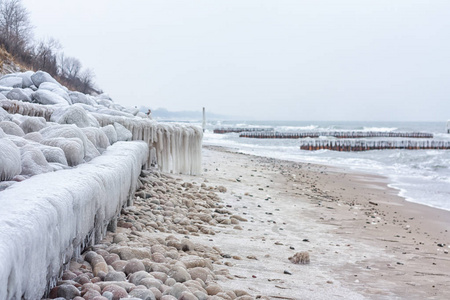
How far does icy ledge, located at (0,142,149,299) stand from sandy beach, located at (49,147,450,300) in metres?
0.27

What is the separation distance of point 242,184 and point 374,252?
4464mm

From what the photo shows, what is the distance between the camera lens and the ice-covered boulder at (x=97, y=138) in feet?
13.6

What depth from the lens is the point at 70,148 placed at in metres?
3.22

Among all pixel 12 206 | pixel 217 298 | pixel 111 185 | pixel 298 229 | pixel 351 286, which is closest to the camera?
pixel 12 206

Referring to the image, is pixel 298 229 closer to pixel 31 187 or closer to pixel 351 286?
pixel 351 286

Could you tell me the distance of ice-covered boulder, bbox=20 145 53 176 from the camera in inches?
105

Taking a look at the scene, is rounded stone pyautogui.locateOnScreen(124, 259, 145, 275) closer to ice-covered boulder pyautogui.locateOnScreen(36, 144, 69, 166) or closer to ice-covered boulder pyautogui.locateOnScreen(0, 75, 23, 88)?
ice-covered boulder pyautogui.locateOnScreen(36, 144, 69, 166)

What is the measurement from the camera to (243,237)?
4.73 m

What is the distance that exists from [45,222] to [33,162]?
124 centimetres

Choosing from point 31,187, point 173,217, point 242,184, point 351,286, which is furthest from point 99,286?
point 242,184

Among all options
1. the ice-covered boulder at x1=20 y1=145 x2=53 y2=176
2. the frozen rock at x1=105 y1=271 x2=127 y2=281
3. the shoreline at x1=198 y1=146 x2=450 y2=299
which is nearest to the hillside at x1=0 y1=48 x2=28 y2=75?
the shoreline at x1=198 y1=146 x2=450 y2=299

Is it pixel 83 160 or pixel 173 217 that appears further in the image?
pixel 173 217

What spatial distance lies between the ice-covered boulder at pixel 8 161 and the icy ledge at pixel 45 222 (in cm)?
25

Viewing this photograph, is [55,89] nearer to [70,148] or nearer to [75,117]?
[75,117]
